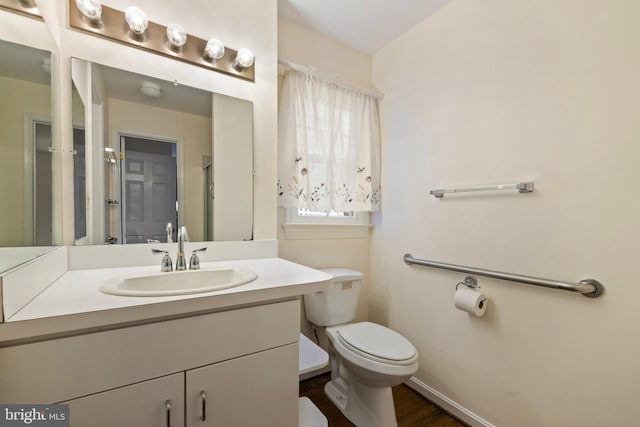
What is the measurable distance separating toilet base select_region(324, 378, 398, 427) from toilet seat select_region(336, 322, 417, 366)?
0.73 ft

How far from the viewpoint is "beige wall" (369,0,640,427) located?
1016 millimetres

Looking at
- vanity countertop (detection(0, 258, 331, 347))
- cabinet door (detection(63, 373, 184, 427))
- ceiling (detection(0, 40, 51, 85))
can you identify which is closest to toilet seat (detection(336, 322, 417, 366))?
vanity countertop (detection(0, 258, 331, 347))

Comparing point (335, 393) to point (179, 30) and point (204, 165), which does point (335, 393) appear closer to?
point (204, 165)

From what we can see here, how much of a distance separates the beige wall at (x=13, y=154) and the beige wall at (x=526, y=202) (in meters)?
1.80

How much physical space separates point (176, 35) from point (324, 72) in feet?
3.21

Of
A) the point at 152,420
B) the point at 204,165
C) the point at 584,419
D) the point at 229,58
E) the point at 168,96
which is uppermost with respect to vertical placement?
the point at 229,58

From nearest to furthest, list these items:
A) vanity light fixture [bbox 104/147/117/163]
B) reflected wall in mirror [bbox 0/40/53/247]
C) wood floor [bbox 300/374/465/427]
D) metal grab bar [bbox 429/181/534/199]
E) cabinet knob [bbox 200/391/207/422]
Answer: reflected wall in mirror [bbox 0/40/53/247] → cabinet knob [bbox 200/391/207/422] → vanity light fixture [bbox 104/147/117/163] → metal grab bar [bbox 429/181/534/199] → wood floor [bbox 300/374/465/427]

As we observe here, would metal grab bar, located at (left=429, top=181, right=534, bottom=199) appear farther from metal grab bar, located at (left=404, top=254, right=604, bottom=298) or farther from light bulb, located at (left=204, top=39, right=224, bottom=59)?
light bulb, located at (left=204, top=39, right=224, bottom=59)

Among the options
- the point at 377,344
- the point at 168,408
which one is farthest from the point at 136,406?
the point at 377,344

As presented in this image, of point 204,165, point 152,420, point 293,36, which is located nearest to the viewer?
point 152,420

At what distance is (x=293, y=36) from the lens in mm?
1756

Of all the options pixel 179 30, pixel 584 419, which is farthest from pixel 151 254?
pixel 584 419

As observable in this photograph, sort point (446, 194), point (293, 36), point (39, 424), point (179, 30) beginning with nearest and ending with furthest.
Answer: point (39, 424) → point (179, 30) → point (446, 194) → point (293, 36)

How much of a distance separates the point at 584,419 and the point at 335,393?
44.8 inches
